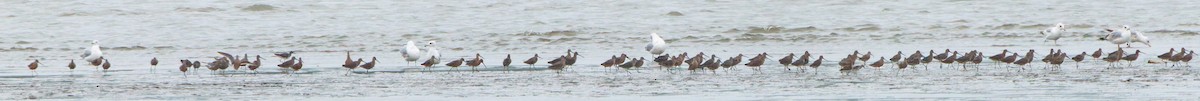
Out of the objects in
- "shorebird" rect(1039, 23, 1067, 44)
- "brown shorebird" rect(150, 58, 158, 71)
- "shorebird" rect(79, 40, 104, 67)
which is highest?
"shorebird" rect(1039, 23, 1067, 44)

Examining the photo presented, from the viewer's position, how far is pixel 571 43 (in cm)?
2466

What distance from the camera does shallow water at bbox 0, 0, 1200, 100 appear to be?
13133 millimetres

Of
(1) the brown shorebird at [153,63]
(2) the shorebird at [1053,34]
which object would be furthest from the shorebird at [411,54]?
(2) the shorebird at [1053,34]

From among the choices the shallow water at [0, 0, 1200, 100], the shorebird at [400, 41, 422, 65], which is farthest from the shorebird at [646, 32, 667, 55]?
the shorebird at [400, 41, 422, 65]

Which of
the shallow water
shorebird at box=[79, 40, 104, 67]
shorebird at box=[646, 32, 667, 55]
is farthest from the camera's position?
shorebird at box=[646, 32, 667, 55]

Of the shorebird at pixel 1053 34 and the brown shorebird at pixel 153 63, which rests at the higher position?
the shorebird at pixel 1053 34

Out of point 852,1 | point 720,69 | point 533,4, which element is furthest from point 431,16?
point 720,69

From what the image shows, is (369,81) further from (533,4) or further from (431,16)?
(533,4)

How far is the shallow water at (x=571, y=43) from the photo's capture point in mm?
13133

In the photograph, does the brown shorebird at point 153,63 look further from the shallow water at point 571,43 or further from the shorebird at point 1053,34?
Answer: the shorebird at point 1053,34

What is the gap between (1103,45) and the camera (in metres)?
22.9

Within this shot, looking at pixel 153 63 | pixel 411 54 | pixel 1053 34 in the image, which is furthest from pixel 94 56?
pixel 1053 34

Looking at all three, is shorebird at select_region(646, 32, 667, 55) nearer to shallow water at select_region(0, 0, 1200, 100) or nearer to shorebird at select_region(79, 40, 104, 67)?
shallow water at select_region(0, 0, 1200, 100)

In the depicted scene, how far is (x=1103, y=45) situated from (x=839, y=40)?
10.3 feet
